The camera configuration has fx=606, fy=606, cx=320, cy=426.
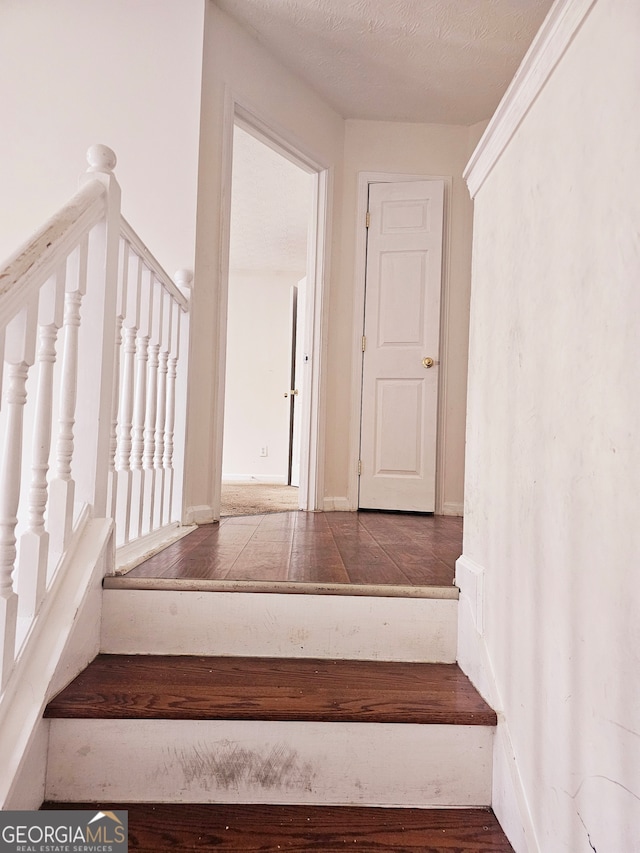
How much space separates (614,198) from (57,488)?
1.26m

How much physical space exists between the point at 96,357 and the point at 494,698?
4.14 ft

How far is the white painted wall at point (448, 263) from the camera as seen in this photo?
402 centimetres

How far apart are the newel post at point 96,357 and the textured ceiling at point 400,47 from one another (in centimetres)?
207

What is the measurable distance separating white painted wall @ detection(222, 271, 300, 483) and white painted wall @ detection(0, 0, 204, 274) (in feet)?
12.9

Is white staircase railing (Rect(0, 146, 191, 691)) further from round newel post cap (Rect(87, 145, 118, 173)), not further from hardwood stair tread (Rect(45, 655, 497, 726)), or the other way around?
hardwood stair tread (Rect(45, 655, 497, 726))

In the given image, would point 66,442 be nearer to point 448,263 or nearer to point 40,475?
point 40,475

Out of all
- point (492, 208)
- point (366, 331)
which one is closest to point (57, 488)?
point (492, 208)

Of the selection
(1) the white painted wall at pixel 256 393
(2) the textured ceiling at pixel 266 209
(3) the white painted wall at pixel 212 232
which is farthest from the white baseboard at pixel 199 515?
(1) the white painted wall at pixel 256 393

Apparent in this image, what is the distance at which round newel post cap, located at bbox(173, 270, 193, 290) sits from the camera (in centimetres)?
271

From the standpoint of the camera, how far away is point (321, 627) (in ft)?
5.20

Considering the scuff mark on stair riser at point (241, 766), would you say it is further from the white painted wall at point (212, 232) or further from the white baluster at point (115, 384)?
the white painted wall at point (212, 232)

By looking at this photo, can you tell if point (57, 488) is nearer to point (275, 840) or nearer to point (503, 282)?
point (275, 840)

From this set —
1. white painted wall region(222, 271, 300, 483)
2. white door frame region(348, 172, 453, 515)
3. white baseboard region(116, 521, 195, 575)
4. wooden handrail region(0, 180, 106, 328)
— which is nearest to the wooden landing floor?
white baseboard region(116, 521, 195, 575)

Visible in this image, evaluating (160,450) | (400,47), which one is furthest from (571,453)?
(400,47)
